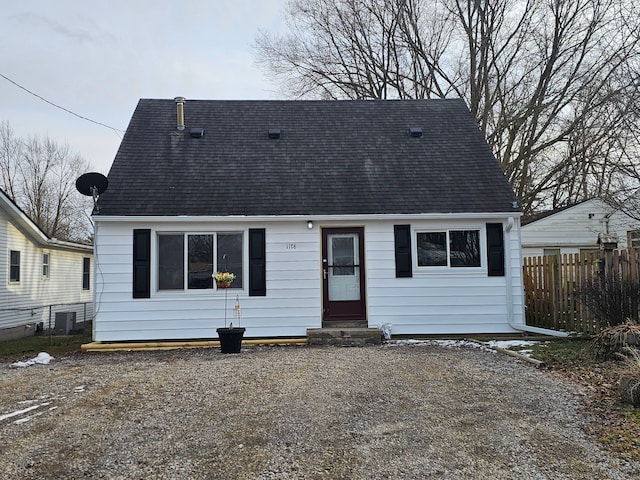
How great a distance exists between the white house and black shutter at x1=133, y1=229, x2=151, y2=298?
18mm

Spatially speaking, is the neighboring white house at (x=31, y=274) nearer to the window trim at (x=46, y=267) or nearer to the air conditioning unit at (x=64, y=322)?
the window trim at (x=46, y=267)

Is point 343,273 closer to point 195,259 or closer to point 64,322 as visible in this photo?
point 195,259

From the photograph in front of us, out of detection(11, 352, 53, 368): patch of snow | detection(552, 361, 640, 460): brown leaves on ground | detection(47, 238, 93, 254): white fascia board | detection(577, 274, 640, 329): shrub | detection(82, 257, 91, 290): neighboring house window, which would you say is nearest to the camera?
detection(552, 361, 640, 460): brown leaves on ground

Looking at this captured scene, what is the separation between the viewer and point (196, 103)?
12844 mm

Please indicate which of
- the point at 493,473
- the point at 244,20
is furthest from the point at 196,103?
the point at 493,473

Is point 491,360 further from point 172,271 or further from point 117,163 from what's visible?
point 117,163

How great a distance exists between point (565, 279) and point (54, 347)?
9.83m

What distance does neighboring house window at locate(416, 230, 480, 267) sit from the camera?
1020 cm

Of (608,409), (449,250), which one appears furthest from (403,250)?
(608,409)

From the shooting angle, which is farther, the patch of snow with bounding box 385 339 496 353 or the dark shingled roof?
the dark shingled roof

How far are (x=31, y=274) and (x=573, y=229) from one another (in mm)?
18104

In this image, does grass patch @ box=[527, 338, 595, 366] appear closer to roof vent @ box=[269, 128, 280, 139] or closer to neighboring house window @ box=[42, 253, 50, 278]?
roof vent @ box=[269, 128, 280, 139]

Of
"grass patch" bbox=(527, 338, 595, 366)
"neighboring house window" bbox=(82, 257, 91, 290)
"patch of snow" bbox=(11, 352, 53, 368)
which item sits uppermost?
"neighboring house window" bbox=(82, 257, 91, 290)

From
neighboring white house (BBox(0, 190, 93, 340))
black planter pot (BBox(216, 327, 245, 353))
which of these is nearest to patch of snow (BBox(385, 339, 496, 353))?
black planter pot (BBox(216, 327, 245, 353))
